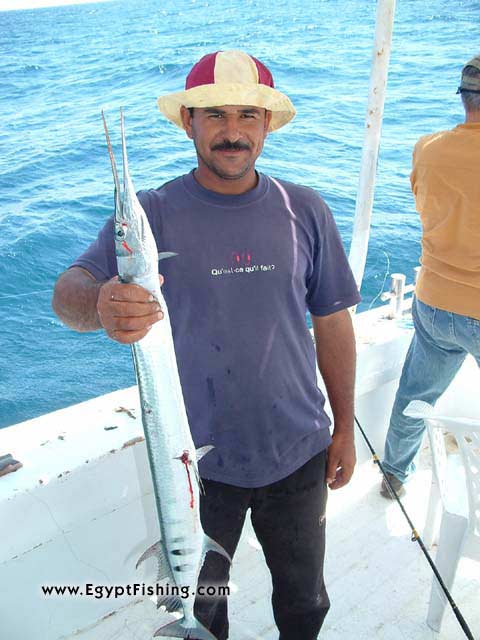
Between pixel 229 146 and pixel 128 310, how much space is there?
67 centimetres

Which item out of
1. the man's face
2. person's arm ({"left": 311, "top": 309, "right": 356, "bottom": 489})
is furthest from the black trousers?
the man's face

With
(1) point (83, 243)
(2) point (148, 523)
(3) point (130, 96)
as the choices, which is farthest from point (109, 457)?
(3) point (130, 96)

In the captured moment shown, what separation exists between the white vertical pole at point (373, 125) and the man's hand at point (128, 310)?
1.82 meters

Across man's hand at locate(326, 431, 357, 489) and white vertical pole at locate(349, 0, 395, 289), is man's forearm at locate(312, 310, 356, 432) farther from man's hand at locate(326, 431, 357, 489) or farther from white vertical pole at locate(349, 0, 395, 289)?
white vertical pole at locate(349, 0, 395, 289)

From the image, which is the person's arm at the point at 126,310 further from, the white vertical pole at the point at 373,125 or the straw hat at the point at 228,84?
the white vertical pole at the point at 373,125

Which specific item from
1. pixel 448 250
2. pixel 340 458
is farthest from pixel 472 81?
pixel 340 458

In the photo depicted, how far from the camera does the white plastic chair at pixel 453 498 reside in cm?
205

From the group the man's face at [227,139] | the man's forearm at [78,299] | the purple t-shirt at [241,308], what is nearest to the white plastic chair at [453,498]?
the purple t-shirt at [241,308]

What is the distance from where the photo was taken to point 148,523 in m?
2.42

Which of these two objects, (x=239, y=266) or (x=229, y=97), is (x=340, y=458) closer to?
(x=239, y=266)

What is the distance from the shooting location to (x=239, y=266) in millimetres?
1669

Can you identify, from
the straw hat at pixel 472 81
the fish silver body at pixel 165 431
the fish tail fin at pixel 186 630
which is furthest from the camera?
the straw hat at pixel 472 81

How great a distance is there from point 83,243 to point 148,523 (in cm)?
575

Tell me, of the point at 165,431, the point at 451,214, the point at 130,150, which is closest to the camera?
the point at 165,431
